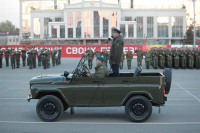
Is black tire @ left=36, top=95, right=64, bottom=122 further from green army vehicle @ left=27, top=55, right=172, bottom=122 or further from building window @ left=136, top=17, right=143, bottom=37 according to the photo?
building window @ left=136, top=17, right=143, bottom=37

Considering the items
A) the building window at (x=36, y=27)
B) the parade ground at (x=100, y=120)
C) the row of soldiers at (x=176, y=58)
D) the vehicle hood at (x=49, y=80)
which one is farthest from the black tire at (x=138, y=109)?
the building window at (x=36, y=27)

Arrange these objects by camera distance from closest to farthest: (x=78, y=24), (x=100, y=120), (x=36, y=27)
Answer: (x=100, y=120)
(x=78, y=24)
(x=36, y=27)

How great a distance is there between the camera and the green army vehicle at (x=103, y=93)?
8.48m

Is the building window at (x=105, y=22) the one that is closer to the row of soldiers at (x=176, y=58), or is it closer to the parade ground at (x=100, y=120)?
the row of soldiers at (x=176, y=58)

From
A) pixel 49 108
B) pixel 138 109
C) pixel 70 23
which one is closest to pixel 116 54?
pixel 138 109

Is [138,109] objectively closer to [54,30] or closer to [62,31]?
[62,31]

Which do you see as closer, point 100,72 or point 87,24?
point 100,72

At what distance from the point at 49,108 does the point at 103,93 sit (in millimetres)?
1399

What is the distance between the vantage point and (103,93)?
28.0 ft

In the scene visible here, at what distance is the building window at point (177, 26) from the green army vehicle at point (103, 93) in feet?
256

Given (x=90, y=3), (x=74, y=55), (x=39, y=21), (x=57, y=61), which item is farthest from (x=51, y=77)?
(x=39, y=21)

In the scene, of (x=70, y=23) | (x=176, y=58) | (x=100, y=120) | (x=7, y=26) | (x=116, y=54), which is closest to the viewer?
(x=100, y=120)

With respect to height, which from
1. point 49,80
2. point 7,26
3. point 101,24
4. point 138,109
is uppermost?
point 7,26

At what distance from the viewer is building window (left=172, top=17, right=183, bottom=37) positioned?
84.3 metres
